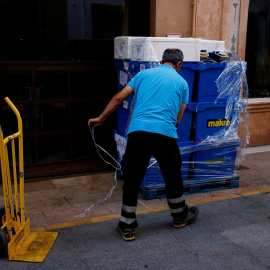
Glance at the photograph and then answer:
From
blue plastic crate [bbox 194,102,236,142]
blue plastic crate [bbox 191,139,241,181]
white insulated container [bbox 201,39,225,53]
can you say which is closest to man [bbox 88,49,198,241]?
blue plastic crate [bbox 194,102,236,142]

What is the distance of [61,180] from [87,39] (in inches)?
96.4

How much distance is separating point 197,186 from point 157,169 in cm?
73

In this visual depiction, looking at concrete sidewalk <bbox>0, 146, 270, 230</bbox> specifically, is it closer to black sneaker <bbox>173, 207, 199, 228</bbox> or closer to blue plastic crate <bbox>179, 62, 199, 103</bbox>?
black sneaker <bbox>173, 207, 199, 228</bbox>

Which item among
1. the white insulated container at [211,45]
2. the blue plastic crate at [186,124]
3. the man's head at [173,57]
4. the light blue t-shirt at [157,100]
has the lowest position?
the blue plastic crate at [186,124]

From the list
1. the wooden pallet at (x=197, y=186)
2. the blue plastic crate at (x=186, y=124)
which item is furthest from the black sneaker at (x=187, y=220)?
the blue plastic crate at (x=186, y=124)

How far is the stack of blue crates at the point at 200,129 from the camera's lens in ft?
18.5

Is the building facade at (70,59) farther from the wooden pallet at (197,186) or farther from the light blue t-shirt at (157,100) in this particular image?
the light blue t-shirt at (157,100)

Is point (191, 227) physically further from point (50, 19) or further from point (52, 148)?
point (50, 19)

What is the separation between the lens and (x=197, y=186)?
5930 millimetres

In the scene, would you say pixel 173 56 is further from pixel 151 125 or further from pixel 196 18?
pixel 196 18

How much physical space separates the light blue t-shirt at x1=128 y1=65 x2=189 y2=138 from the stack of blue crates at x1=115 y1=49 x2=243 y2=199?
1008 millimetres

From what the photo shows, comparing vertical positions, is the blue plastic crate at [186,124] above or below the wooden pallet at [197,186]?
above

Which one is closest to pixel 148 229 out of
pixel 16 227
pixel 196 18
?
pixel 16 227

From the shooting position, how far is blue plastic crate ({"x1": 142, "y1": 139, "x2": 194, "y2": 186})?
559 centimetres
